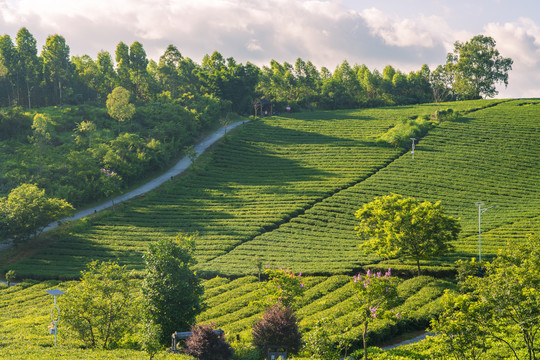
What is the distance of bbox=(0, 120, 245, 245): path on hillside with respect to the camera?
62181mm

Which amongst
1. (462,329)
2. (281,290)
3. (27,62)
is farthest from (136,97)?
(462,329)

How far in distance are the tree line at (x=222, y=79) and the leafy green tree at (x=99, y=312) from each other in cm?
7448

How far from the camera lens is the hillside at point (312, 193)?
50062mm

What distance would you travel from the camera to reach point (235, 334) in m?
30.9

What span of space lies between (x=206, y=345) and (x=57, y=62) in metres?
85.9

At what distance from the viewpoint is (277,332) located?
26422mm

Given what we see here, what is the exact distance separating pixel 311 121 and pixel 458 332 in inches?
3265

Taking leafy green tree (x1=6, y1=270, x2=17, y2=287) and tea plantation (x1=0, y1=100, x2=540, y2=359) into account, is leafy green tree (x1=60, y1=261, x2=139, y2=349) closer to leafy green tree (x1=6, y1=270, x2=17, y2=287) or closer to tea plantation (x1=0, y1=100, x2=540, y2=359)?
tea plantation (x1=0, y1=100, x2=540, y2=359)

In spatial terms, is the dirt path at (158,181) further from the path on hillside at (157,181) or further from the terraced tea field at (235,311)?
the terraced tea field at (235,311)

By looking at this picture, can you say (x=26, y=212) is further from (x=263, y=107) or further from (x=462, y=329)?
(x=263, y=107)

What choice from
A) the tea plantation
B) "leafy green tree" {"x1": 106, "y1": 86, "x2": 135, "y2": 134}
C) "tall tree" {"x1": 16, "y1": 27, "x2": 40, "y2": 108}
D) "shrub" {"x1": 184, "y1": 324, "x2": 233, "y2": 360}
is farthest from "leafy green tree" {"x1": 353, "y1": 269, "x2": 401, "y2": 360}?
"tall tree" {"x1": 16, "y1": 27, "x2": 40, "y2": 108}

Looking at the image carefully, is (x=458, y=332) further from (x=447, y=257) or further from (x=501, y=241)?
(x=501, y=241)

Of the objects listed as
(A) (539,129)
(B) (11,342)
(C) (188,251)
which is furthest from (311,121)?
(B) (11,342)

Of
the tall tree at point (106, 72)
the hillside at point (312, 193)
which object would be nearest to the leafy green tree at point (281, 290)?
the hillside at point (312, 193)
